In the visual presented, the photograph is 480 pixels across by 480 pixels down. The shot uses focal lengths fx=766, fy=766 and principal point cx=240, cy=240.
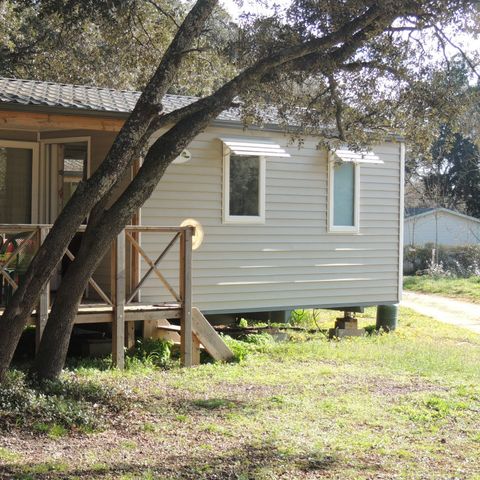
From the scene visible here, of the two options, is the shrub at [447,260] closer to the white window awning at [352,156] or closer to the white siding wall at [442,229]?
the white siding wall at [442,229]

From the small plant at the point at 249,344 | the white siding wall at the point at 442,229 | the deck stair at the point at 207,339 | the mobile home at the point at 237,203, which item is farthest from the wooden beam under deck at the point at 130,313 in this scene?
the white siding wall at the point at 442,229

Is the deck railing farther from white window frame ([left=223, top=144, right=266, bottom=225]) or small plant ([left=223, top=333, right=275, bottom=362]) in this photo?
white window frame ([left=223, top=144, right=266, bottom=225])

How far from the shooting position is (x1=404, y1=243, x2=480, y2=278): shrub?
28.2 metres

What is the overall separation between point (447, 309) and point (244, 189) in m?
8.74

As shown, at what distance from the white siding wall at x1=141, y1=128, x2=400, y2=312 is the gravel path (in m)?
3.26

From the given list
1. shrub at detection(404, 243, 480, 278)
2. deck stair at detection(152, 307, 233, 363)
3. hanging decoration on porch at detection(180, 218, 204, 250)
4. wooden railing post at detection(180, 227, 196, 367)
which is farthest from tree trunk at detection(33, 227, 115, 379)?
shrub at detection(404, 243, 480, 278)

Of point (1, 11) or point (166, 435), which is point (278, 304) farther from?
point (1, 11)

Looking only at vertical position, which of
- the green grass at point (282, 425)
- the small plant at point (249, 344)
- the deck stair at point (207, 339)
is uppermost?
the deck stair at point (207, 339)

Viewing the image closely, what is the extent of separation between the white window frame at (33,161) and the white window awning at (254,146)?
2751 mm

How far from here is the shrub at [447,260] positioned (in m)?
28.2

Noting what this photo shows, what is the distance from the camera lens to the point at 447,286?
23.0 meters

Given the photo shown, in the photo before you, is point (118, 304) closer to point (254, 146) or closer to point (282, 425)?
A: point (282, 425)

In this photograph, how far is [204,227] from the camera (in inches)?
443

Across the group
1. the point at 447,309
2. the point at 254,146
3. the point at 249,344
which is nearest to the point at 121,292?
the point at 249,344
